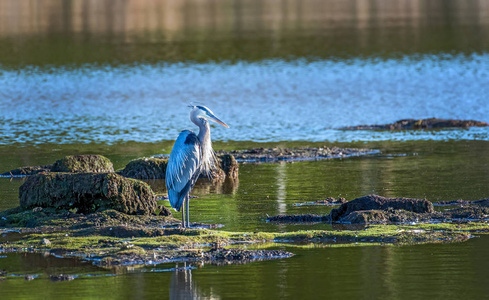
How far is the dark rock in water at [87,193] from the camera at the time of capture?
1464cm

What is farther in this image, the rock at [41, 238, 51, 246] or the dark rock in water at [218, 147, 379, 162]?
the dark rock in water at [218, 147, 379, 162]

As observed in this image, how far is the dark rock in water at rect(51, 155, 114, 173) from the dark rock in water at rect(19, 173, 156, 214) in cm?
401

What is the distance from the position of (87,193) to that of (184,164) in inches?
73.6

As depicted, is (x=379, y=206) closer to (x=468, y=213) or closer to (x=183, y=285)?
(x=468, y=213)

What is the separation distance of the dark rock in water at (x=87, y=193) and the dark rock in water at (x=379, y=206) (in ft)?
10.3

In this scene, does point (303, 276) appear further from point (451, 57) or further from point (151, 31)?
point (151, 31)

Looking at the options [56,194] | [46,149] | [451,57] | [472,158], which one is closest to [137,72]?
[451,57]

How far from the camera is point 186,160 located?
1406 cm

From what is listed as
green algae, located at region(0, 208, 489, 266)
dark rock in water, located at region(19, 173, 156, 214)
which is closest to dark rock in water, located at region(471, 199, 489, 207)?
green algae, located at region(0, 208, 489, 266)

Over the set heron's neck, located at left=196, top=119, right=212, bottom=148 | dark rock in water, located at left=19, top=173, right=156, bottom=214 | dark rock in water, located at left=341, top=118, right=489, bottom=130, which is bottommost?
dark rock in water, located at left=341, top=118, right=489, bottom=130

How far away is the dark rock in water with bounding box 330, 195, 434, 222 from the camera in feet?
47.6

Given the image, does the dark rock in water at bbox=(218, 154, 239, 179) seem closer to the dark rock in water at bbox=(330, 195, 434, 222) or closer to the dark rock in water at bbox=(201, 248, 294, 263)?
the dark rock in water at bbox=(330, 195, 434, 222)

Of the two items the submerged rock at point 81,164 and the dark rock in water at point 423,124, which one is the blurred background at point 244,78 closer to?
the dark rock in water at point 423,124

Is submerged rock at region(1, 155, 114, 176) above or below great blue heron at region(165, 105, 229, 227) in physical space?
below
